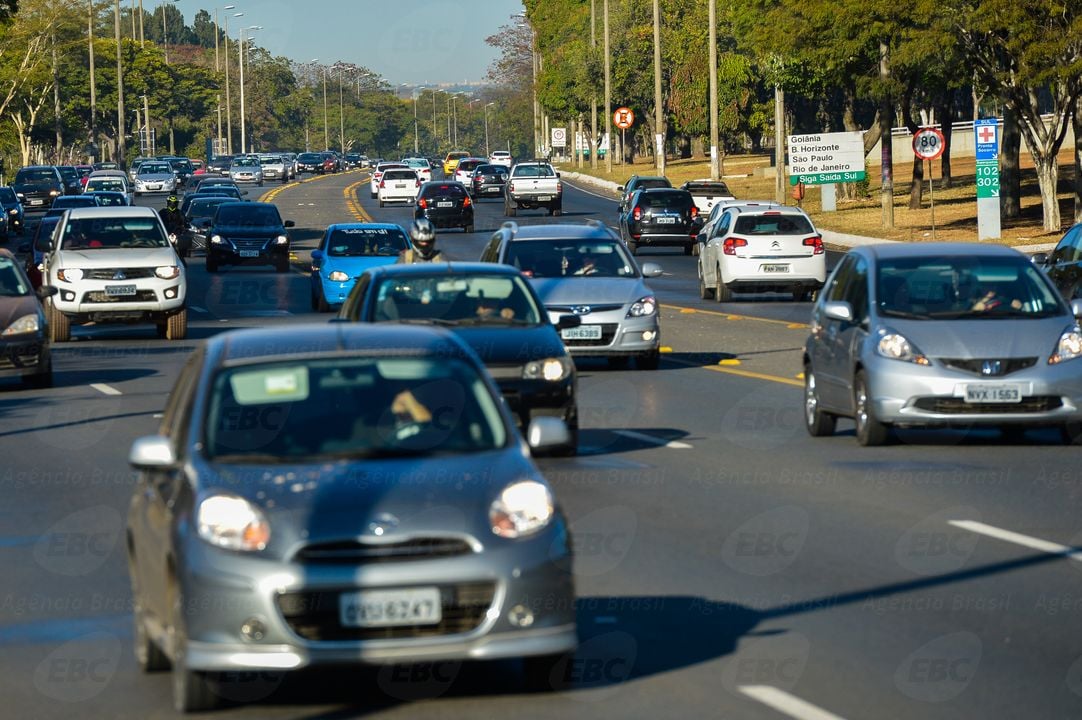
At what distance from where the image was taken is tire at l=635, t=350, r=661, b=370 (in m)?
22.2

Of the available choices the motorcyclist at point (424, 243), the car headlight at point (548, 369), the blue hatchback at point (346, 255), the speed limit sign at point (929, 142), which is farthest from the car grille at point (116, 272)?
the speed limit sign at point (929, 142)

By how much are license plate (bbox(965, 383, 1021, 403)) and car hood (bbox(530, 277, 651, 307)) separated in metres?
7.14

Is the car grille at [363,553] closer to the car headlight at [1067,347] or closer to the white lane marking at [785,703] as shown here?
the white lane marking at [785,703]

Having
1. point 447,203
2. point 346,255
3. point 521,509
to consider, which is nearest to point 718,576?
point 521,509

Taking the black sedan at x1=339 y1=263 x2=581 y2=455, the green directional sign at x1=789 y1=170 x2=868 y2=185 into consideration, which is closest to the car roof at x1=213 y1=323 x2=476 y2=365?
the black sedan at x1=339 y1=263 x2=581 y2=455

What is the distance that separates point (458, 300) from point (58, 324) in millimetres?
13916

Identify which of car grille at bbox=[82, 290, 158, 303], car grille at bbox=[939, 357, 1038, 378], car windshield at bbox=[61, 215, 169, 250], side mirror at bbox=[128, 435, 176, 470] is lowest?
car grille at bbox=[82, 290, 158, 303]

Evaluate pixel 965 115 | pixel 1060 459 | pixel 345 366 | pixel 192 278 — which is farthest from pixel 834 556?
pixel 965 115

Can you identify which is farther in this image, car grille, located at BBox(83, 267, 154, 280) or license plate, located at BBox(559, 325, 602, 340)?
car grille, located at BBox(83, 267, 154, 280)

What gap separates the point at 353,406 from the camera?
26.7 ft

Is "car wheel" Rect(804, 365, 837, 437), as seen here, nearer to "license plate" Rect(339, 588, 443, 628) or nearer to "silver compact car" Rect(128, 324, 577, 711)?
"silver compact car" Rect(128, 324, 577, 711)

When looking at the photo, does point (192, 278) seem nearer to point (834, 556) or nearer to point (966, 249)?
point (966, 249)

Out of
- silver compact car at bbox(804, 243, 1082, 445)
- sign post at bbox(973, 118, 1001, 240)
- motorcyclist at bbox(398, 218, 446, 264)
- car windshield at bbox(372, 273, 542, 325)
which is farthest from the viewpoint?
sign post at bbox(973, 118, 1001, 240)

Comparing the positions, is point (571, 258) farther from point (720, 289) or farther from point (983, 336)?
point (720, 289)
